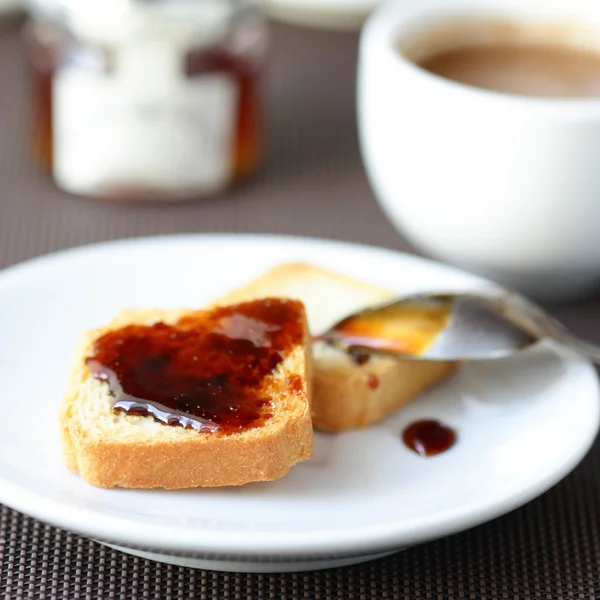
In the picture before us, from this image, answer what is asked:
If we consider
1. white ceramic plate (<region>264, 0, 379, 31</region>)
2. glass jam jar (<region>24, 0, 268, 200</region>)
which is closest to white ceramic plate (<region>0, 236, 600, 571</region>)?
glass jam jar (<region>24, 0, 268, 200</region>)

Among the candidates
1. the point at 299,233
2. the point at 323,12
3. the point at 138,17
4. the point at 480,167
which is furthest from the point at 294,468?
the point at 323,12

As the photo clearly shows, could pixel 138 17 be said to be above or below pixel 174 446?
above

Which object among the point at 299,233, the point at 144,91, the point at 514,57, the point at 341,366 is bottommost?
the point at 299,233

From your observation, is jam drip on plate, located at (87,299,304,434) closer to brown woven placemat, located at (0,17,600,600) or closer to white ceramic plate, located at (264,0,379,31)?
brown woven placemat, located at (0,17,600,600)

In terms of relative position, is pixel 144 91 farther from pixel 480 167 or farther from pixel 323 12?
pixel 323 12

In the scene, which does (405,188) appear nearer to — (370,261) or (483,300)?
(370,261)

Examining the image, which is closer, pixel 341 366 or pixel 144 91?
pixel 341 366

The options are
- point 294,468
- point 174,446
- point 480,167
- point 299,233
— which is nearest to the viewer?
point 174,446
